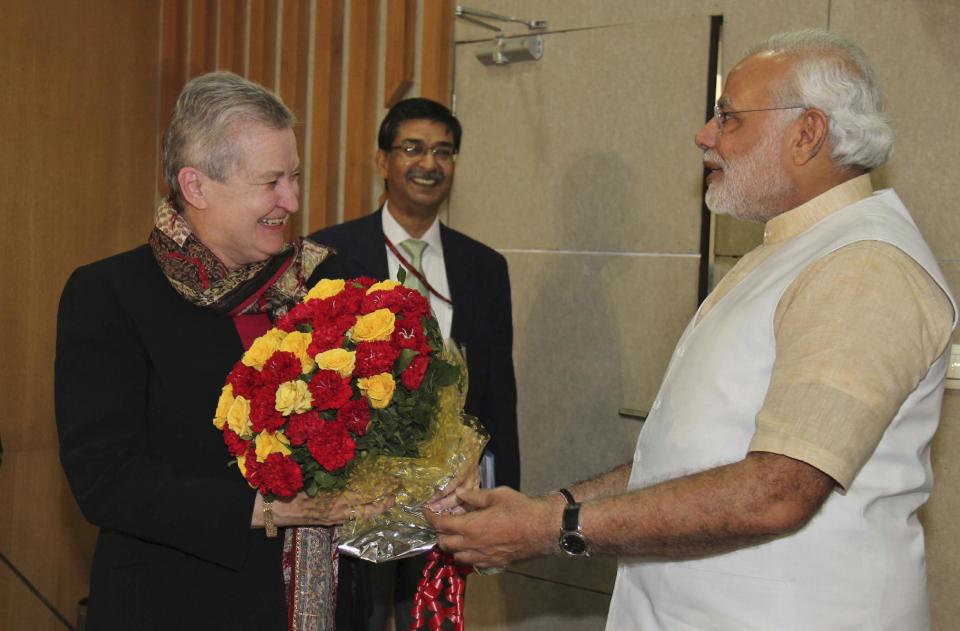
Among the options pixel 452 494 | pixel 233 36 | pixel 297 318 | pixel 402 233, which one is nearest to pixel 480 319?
pixel 402 233

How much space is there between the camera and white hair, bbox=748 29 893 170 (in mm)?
1961

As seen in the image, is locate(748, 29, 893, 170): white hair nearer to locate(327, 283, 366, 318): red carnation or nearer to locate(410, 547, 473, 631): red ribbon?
locate(327, 283, 366, 318): red carnation

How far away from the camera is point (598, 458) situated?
4.27 meters

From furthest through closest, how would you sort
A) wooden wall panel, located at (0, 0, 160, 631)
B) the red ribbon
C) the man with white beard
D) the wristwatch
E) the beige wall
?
wooden wall panel, located at (0, 0, 160, 631)
the beige wall
the red ribbon
the wristwatch
the man with white beard

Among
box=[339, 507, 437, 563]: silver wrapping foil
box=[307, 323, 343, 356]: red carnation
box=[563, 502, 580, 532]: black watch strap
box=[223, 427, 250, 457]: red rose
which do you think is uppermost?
box=[307, 323, 343, 356]: red carnation

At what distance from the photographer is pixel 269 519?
2.07 m

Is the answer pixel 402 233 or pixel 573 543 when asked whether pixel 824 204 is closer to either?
pixel 573 543

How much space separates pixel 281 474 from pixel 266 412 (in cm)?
12

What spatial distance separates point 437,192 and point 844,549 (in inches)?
99.0

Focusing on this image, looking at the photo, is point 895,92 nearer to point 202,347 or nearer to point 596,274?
point 596,274

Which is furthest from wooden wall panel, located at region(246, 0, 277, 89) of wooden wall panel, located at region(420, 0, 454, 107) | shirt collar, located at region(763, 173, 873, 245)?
shirt collar, located at region(763, 173, 873, 245)

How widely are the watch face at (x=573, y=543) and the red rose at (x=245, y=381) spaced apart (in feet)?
2.13

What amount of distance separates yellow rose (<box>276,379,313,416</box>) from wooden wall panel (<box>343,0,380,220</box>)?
10.1 feet

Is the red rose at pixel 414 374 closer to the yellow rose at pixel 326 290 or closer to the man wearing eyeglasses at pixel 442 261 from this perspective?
the yellow rose at pixel 326 290
